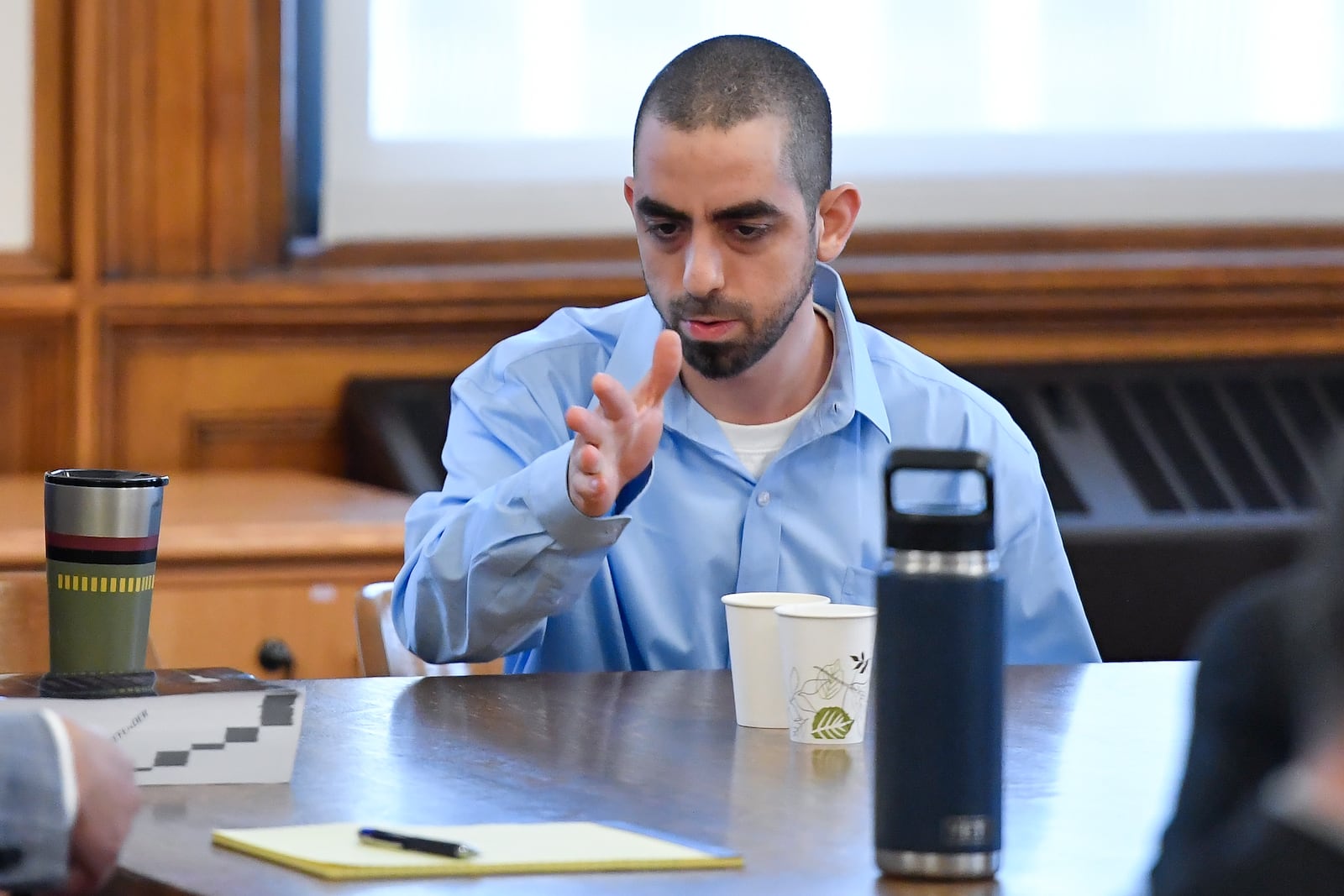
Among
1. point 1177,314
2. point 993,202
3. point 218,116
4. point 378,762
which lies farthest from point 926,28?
point 378,762

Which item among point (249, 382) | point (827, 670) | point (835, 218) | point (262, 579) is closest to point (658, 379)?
point (827, 670)

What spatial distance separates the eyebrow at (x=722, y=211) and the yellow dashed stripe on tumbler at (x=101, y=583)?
25.0 inches

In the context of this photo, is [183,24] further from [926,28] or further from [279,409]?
[926,28]

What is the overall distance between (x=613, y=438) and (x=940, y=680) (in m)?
0.64

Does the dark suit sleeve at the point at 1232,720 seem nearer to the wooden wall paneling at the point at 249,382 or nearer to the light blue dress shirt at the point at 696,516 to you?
the light blue dress shirt at the point at 696,516

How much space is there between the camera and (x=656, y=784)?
1.16 meters

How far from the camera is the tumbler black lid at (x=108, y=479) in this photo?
53.6 inches

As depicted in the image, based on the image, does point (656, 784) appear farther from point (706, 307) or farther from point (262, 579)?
point (262, 579)

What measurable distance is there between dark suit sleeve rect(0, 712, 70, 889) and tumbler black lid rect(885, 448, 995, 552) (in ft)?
1.43

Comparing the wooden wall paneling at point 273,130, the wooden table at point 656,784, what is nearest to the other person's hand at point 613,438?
the wooden table at point 656,784

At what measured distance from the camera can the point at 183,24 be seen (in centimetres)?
304

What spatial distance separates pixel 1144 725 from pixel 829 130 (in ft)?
2.77

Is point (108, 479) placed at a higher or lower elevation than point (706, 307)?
lower

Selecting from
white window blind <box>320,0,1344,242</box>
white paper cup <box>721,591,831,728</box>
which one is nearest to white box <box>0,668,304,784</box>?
white paper cup <box>721,591,831,728</box>
